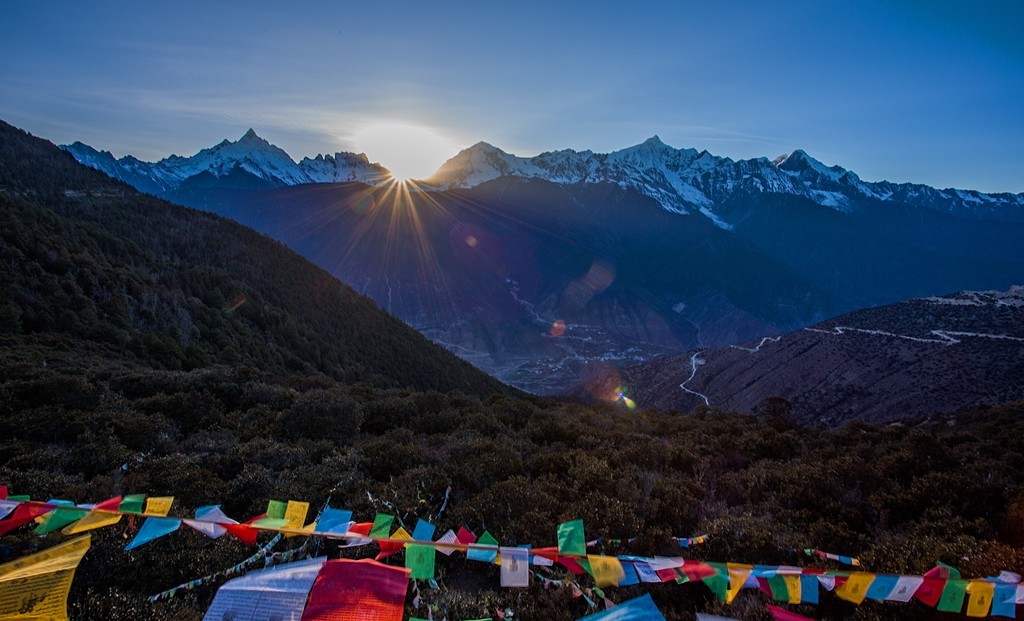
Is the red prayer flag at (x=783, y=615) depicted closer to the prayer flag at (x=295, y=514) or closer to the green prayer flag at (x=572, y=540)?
the green prayer flag at (x=572, y=540)

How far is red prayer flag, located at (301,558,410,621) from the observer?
12.6 ft

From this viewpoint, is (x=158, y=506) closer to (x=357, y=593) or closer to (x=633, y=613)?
(x=357, y=593)

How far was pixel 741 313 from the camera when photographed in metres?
179

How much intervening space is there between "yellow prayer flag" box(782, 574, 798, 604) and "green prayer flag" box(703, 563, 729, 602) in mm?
497

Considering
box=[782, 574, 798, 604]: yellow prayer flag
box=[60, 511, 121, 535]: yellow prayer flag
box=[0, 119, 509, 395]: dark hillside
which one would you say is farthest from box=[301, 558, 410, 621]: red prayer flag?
box=[0, 119, 509, 395]: dark hillside

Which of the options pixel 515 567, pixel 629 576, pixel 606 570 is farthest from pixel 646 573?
pixel 515 567

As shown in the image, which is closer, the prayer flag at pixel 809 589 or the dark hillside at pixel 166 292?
the prayer flag at pixel 809 589

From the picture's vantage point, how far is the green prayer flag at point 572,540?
471 centimetres

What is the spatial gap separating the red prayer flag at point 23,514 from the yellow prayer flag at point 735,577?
6772 mm

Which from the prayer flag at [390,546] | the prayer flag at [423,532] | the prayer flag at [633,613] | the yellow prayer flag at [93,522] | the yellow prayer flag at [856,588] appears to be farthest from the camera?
the prayer flag at [423,532]

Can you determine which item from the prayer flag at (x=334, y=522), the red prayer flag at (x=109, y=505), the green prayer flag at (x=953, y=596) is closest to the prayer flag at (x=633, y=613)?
the green prayer flag at (x=953, y=596)

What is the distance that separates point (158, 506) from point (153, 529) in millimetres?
508

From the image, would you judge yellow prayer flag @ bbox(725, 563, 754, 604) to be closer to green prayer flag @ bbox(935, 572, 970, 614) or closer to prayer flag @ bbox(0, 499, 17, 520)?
green prayer flag @ bbox(935, 572, 970, 614)

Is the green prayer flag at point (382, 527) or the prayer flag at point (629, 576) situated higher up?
the prayer flag at point (629, 576)
